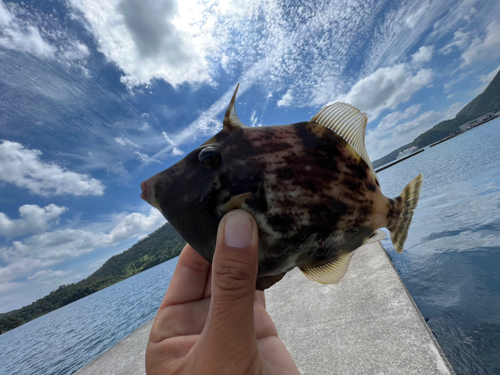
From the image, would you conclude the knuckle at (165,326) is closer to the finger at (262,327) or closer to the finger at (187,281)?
the finger at (187,281)

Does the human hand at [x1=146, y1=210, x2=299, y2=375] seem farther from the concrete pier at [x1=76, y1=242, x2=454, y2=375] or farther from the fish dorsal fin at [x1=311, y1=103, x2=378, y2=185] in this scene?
the concrete pier at [x1=76, y1=242, x2=454, y2=375]

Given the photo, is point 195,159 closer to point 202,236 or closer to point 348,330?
point 202,236

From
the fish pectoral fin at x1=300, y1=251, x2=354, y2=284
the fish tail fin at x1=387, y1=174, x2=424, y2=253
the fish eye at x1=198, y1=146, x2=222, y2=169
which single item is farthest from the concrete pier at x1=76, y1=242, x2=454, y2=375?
the fish eye at x1=198, y1=146, x2=222, y2=169

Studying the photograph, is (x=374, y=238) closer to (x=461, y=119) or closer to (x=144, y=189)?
(x=144, y=189)

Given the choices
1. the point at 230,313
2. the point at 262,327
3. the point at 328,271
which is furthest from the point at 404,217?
the point at 262,327

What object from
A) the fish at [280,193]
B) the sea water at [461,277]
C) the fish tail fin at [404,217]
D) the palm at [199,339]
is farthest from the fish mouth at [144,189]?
the sea water at [461,277]

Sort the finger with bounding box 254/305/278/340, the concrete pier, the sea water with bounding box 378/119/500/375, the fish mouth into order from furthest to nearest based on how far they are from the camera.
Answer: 1. the sea water with bounding box 378/119/500/375
2. the concrete pier
3. the finger with bounding box 254/305/278/340
4. the fish mouth
